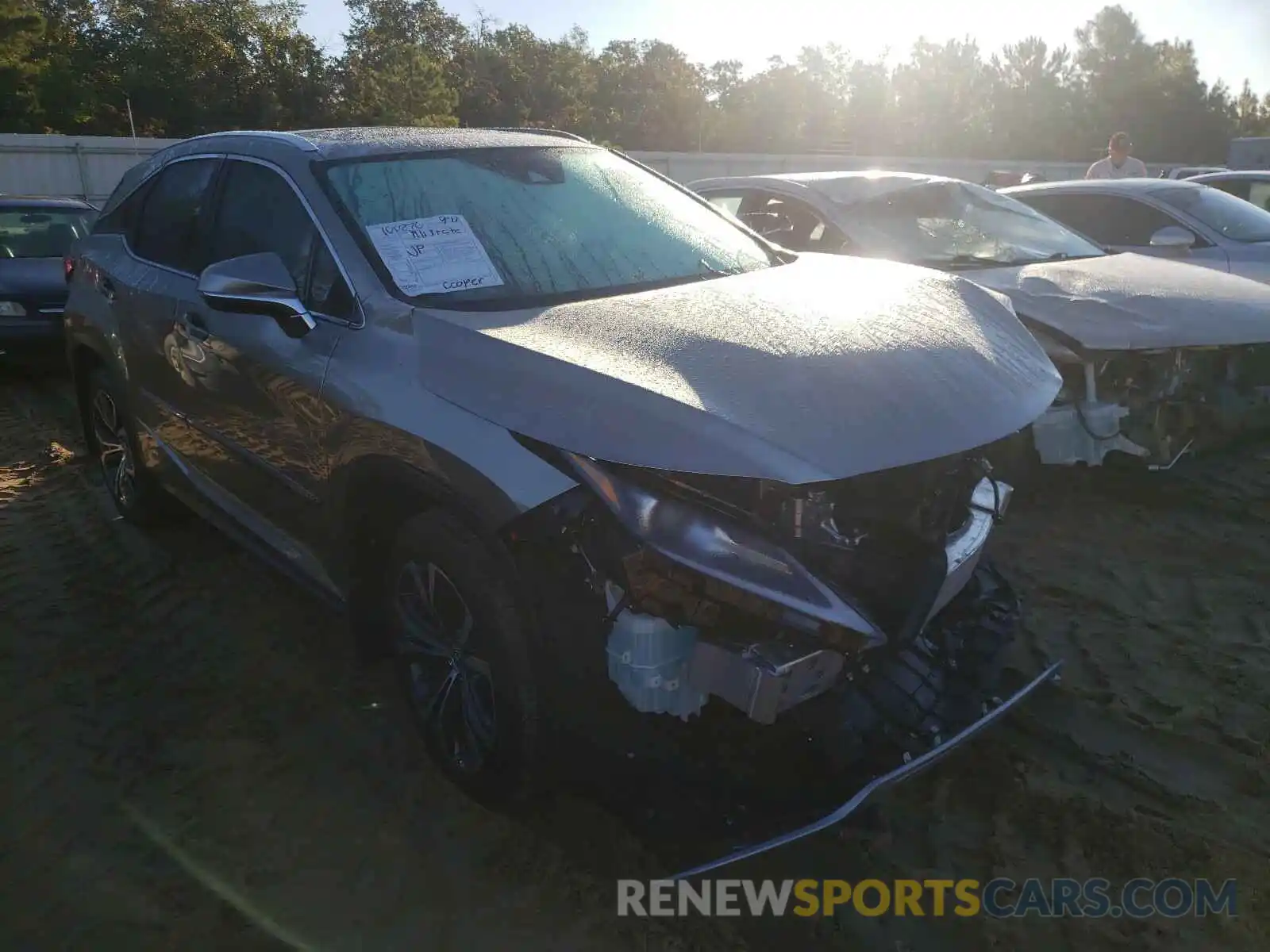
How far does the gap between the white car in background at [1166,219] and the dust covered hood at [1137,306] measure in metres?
1.58

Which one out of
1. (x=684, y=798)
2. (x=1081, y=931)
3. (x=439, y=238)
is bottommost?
(x=1081, y=931)

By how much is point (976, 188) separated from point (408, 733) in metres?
5.09

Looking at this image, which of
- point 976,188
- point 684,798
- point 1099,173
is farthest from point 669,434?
point 1099,173

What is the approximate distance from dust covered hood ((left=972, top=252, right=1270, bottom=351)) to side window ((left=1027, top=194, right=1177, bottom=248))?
6.38 feet

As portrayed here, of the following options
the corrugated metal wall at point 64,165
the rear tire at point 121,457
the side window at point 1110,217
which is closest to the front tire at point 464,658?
the rear tire at point 121,457

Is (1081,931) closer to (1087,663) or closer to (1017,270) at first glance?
(1087,663)

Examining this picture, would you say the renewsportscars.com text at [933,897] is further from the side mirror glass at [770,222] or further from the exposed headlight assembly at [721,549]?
the side mirror glass at [770,222]

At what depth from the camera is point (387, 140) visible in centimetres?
331

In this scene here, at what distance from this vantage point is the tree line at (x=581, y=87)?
33906 mm

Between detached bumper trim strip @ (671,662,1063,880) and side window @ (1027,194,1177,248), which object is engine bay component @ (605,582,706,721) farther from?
side window @ (1027,194,1177,248)

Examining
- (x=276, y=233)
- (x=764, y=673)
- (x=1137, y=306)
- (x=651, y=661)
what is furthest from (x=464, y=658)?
(x=1137, y=306)

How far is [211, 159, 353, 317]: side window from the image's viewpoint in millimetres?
2836

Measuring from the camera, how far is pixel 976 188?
20.4 ft

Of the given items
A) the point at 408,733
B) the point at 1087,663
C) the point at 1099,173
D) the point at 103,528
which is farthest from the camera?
the point at 1099,173
